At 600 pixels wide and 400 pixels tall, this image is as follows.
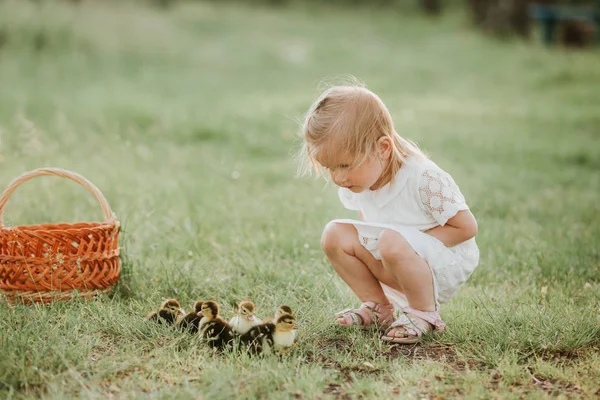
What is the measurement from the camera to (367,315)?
133 inches

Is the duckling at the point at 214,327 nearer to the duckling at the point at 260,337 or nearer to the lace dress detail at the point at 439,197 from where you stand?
the duckling at the point at 260,337

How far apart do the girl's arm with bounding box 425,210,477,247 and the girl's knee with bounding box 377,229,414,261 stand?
19cm

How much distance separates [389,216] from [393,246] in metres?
0.26

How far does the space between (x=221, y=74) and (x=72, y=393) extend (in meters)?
11.0

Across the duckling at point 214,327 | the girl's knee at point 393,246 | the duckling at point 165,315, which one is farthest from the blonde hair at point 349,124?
the duckling at point 165,315

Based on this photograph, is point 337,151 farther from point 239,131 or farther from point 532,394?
point 239,131

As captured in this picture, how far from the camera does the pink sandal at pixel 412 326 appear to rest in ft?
10.5

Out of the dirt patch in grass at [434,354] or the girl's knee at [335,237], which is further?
the girl's knee at [335,237]

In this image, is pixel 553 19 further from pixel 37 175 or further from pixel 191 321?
pixel 191 321

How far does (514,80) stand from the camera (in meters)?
13.2

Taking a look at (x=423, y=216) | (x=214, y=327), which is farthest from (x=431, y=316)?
(x=214, y=327)

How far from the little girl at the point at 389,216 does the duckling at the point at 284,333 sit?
42 centimetres

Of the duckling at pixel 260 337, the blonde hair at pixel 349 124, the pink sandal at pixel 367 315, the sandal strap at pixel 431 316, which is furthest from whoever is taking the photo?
the pink sandal at pixel 367 315

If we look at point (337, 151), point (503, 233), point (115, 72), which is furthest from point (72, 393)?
point (115, 72)
